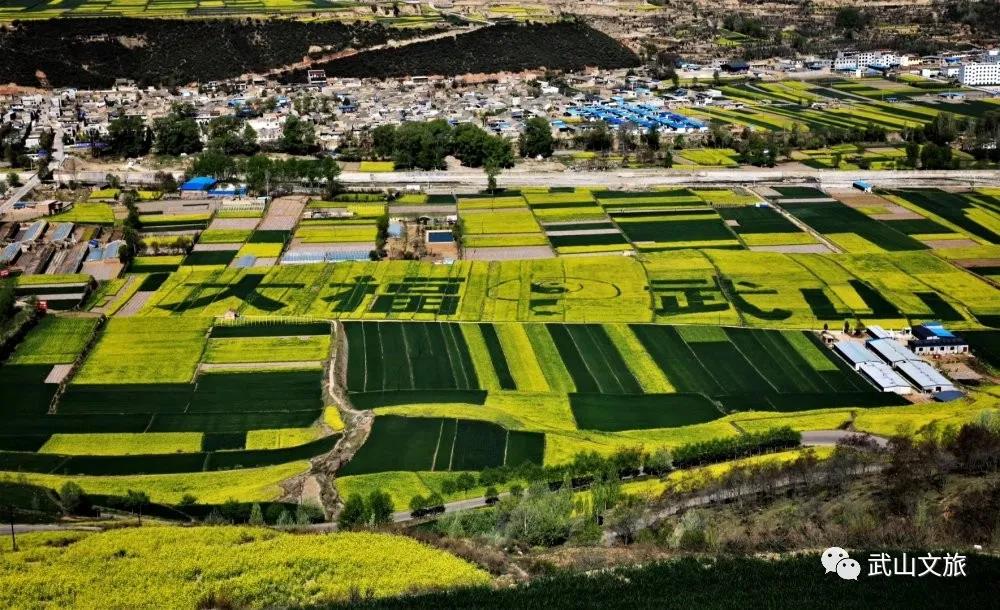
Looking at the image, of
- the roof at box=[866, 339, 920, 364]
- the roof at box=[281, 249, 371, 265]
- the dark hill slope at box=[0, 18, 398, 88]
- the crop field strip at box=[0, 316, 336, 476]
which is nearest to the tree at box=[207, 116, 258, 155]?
the roof at box=[281, 249, 371, 265]

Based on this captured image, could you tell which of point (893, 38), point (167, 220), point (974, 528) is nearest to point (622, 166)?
point (167, 220)

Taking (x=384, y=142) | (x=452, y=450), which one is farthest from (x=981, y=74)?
(x=452, y=450)

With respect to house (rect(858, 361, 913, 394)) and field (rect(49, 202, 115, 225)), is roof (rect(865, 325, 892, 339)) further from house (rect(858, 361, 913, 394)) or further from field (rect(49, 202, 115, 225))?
field (rect(49, 202, 115, 225))

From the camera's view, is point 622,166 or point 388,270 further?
point 622,166

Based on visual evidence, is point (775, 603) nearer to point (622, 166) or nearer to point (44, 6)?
point (622, 166)

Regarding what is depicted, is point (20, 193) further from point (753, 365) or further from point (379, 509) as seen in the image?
point (753, 365)

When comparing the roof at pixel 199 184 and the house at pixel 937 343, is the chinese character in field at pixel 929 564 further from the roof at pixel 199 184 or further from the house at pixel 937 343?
the roof at pixel 199 184

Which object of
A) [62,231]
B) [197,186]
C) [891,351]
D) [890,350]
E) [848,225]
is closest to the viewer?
[891,351]
